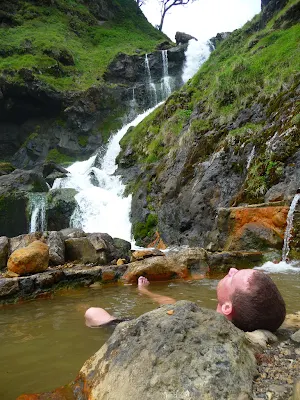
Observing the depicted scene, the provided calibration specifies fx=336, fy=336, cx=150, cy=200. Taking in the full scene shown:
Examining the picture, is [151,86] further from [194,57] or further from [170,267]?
[170,267]

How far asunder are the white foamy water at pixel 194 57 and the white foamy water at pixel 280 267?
2502 cm

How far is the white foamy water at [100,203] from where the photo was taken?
14852 mm

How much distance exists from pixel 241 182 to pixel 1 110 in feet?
75.7

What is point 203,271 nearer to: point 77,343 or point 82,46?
point 77,343

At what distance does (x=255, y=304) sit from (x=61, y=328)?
2.38 meters

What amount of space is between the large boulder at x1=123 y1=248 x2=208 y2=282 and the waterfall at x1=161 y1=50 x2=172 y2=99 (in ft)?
73.2

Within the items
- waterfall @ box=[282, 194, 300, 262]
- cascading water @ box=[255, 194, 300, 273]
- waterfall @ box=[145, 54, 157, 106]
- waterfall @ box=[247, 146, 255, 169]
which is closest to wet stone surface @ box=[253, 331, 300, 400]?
cascading water @ box=[255, 194, 300, 273]

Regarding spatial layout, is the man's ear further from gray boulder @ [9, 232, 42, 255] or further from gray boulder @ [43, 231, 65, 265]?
gray boulder @ [9, 232, 42, 255]

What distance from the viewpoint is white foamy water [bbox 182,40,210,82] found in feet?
97.2

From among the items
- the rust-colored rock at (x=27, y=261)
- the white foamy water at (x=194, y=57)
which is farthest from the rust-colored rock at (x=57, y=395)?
the white foamy water at (x=194, y=57)

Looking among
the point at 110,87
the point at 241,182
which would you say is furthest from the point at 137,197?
the point at 110,87

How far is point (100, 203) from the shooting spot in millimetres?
16141

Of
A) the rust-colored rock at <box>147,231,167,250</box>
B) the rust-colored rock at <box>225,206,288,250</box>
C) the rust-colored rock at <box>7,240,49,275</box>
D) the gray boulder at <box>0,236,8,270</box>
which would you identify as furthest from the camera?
the rust-colored rock at <box>147,231,167,250</box>

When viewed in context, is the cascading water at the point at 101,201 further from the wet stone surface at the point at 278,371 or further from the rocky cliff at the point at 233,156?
the wet stone surface at the point at 278,371
